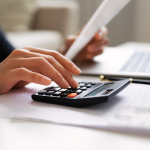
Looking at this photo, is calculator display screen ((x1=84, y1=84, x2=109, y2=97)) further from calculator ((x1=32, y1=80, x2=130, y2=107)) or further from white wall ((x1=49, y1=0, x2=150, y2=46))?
white wall ((x1=49, y1=0, x2=150, y2=46))

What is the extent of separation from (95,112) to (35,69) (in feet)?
0.60

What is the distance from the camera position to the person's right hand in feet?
1.46

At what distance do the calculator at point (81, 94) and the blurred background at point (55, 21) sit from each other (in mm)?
1483

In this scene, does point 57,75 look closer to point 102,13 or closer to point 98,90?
point 98,90

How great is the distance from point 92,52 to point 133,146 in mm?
543

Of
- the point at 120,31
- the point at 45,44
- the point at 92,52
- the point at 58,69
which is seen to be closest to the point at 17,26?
the point at 45,44

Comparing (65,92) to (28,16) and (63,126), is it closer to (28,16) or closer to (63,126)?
(63,126)

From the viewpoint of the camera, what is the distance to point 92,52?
0.78 m

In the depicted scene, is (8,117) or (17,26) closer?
(8,117)

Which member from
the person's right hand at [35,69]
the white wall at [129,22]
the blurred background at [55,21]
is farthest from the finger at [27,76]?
the white wall at [129,22]

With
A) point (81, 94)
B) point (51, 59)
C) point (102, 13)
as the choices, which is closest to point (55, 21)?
point (102, 13)

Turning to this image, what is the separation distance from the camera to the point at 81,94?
0.40 m

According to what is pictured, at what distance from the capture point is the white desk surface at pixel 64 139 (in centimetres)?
27

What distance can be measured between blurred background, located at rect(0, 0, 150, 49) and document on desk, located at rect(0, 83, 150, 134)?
1.50 meters
